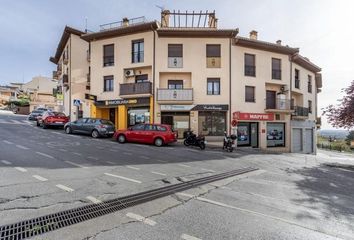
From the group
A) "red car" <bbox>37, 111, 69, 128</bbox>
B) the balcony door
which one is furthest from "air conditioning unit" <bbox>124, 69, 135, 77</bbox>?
the balcony door

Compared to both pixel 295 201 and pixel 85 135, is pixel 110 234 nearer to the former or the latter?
pixel 295 201

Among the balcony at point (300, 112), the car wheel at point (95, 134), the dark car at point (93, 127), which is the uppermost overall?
the balcony at point (300, 112)

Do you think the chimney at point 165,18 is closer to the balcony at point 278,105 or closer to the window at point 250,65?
the window at point 250,65

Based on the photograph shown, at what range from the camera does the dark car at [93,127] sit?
60.8ft

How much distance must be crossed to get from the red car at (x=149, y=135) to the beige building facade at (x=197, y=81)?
375cm

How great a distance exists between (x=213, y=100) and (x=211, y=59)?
3455 mm

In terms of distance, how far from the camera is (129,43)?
22.3 meters

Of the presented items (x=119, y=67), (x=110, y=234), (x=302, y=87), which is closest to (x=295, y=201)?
(x=110, y=234)

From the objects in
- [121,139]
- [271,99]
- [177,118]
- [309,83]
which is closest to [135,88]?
[177,118]

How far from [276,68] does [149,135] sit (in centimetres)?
1423

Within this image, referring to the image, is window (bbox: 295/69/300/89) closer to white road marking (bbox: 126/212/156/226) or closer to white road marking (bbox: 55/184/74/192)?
white road marking (bbox: 55/184/74/192)

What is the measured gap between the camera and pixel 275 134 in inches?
934

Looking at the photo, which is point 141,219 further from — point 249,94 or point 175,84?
point 249,94

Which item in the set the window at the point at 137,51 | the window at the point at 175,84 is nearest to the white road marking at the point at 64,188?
the window at the point at 175,84
